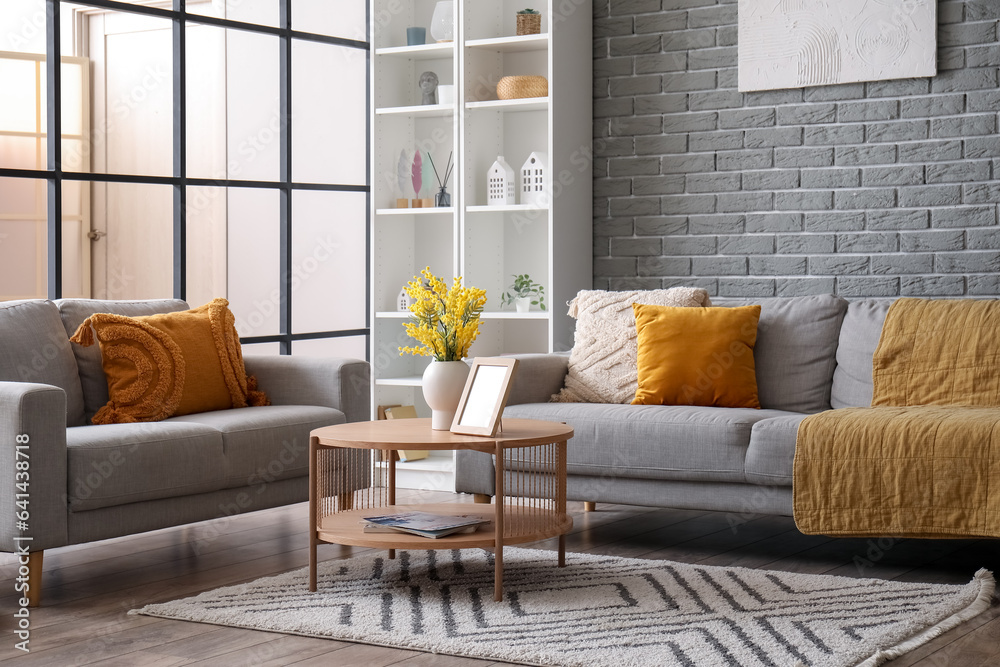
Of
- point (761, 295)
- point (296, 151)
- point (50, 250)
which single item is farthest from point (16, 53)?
point (761, 295)

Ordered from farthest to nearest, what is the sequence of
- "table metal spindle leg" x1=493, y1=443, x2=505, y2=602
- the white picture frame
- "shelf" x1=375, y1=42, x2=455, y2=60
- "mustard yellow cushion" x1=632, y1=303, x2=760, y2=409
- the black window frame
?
"shelf" x1=375, y1=42, x2=455, y2=60 → the black window frame → "mustard yellow cushion" x1=632, y1=303, x2=760, y2=409 → the white picture frame → "table metal spindle leg" x1=493, y1=443, x2=505, y2=602

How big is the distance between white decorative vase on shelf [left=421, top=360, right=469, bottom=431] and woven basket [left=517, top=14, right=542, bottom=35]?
7.16 ft

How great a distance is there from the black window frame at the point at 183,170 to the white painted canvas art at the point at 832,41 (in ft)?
5.79

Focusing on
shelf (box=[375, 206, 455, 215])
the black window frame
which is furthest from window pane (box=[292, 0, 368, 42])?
shelf (box=[375, 206, 455, 215])

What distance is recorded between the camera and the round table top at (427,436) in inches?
111

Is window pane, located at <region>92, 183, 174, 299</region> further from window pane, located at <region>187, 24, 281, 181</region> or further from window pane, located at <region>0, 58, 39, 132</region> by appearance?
window pane, located at <region>187, 24, 281, 181</region>

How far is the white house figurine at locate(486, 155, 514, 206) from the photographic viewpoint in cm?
486

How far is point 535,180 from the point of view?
4.83m

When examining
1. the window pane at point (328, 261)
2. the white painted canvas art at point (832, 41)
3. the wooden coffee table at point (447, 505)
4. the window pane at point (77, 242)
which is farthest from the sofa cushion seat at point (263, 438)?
the window pane at point (77, 242)

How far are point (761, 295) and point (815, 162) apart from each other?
559 mm

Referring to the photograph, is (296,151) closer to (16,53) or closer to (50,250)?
(50,250)

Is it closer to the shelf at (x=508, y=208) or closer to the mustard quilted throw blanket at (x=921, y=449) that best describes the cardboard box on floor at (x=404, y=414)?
the shelf at (x=508, y=208)

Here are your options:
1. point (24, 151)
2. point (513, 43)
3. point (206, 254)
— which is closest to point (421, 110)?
point (513, 43)

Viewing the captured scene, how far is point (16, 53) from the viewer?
20.3 ft
